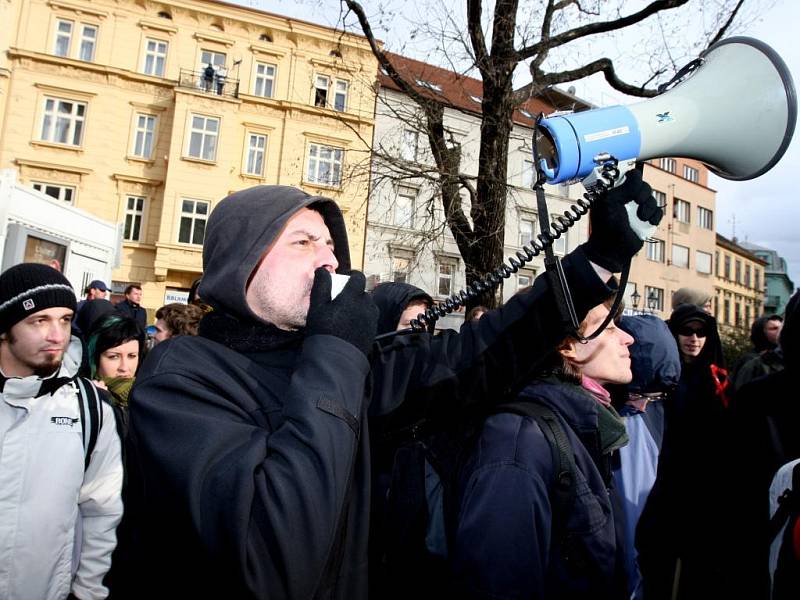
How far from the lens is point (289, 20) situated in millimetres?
22953

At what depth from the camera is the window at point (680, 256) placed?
35.2m

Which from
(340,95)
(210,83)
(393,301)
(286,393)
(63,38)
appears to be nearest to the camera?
(286,393)

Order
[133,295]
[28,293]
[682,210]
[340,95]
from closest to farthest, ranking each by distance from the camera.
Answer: [28,293]
[133,295]
[340,95]
[682,210]

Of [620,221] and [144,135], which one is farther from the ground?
[144,135]

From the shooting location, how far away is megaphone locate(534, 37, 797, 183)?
149 centimetres

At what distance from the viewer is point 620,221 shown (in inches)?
58.0

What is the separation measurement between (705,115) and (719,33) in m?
7.35

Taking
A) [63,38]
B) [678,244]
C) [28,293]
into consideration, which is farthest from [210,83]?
[678,244]

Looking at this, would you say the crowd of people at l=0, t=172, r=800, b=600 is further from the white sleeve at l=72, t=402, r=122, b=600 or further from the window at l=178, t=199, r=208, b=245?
the window at l=178, t=199, r=208, b=245

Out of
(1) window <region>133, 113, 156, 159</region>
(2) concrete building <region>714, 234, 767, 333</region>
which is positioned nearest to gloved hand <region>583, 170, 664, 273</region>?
(1) window <region>133, 113, 156, 159</region>

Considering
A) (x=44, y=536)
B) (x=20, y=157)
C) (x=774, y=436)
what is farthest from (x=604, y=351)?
(x=20, y=157)

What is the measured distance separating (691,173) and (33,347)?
41.7m

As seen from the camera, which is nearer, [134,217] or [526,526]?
[526,526]

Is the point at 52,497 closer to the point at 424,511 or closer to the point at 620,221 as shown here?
the point at 424,511
